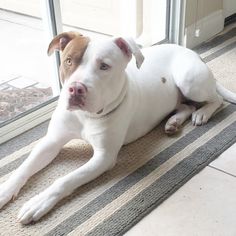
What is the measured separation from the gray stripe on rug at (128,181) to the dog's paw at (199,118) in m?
0.02

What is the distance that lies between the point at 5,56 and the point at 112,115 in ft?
3.99

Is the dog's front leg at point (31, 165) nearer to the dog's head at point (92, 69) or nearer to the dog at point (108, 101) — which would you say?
the dog at point (108, 101)

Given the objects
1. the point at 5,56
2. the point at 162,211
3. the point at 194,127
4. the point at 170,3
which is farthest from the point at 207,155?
the point at 5,56

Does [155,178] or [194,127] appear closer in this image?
[155,178]

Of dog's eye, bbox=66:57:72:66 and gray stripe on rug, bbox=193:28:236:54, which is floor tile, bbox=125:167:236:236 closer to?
dog's eye, bbox=66:57:72:66

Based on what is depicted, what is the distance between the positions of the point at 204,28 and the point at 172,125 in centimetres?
115

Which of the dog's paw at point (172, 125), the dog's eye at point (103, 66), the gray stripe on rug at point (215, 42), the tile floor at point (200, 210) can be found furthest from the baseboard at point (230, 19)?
the dog's eye at point (103, 66)

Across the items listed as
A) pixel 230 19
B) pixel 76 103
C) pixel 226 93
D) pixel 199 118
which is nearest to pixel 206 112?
pixel 199 118

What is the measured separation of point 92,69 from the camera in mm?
1463

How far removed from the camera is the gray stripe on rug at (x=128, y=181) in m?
1.45

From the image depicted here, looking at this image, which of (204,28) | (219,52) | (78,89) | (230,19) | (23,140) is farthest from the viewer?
(230,19)

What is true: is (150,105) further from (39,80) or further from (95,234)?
(39,80)

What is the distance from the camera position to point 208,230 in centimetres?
143

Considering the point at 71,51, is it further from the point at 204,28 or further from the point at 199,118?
the point at 204,28
